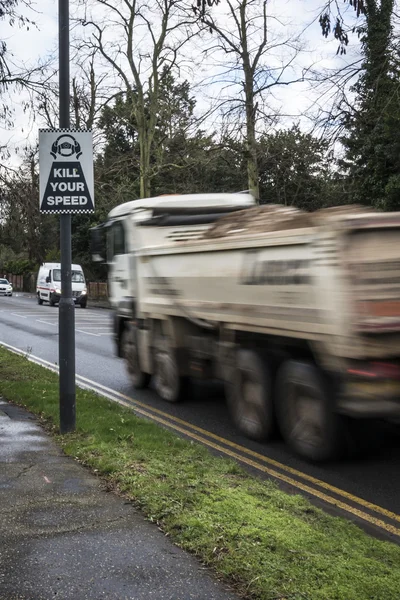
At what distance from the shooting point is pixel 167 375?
421 inches

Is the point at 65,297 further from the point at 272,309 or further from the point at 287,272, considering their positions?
the point at 287,272

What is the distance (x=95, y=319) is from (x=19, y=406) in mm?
18954

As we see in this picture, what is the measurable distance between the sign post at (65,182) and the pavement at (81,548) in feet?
5.51

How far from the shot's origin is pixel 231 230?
899cm

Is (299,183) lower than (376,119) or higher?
higher

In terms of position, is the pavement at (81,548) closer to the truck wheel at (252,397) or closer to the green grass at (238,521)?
the green grass at (238,521)

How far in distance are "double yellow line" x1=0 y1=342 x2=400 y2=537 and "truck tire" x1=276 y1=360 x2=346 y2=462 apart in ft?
1.11

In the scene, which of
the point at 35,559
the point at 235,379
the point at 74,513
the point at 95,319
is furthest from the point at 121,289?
the point at 95,319

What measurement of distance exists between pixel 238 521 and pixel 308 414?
2439 mm

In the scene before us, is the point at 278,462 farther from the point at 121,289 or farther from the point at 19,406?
the point at 121,289

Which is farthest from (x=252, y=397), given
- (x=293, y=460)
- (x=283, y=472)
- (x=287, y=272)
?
(x=287, y=272)

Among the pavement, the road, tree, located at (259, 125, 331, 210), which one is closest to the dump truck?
the road

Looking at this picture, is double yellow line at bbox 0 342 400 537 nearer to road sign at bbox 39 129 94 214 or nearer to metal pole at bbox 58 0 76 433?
metal pole at bbox 58 0 76 433

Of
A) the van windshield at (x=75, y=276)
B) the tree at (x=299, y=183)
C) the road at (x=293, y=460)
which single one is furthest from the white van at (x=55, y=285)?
the road at (x=293, y=460)
